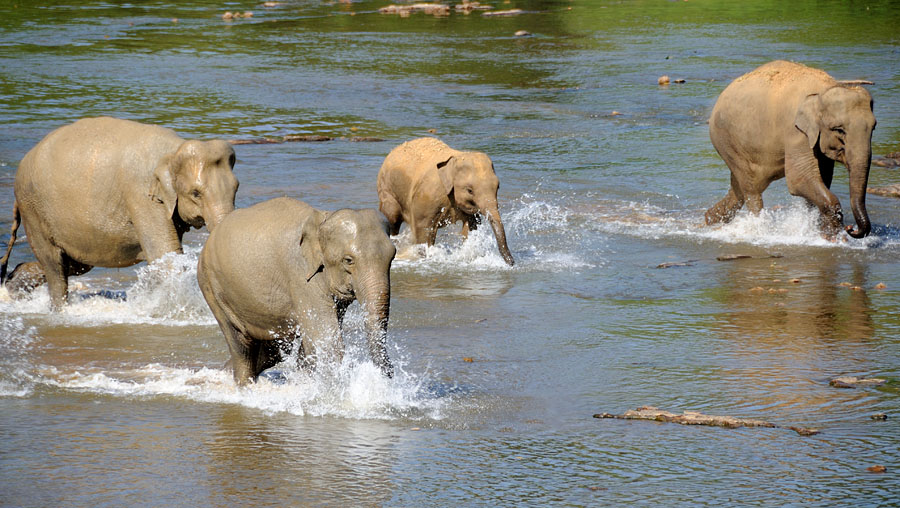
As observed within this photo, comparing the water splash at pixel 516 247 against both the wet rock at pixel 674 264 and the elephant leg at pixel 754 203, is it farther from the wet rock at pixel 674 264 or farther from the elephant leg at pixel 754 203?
the elephant leg at pixel 754 203

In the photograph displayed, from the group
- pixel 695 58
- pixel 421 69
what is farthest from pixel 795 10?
pixel 421 69

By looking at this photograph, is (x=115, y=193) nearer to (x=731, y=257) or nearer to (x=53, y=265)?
(x=53, y=265)

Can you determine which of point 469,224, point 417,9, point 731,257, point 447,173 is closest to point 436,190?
Result: point 447,173

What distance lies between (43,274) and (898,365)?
23.4 ft

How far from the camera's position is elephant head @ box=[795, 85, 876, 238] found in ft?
43.6

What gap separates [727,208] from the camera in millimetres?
14695

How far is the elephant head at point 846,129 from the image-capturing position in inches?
523

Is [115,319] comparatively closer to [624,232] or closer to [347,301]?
[347,301]

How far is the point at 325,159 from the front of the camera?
18.7m

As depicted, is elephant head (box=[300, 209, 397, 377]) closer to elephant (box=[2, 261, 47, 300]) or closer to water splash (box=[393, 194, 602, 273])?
elephant (box=[2, 261, 47, 300])

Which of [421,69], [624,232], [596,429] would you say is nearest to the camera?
[596,429]

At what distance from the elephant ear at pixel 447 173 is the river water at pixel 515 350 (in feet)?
1.83

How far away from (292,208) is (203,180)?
2037 millimetres

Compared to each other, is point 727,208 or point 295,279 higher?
point 295,279
